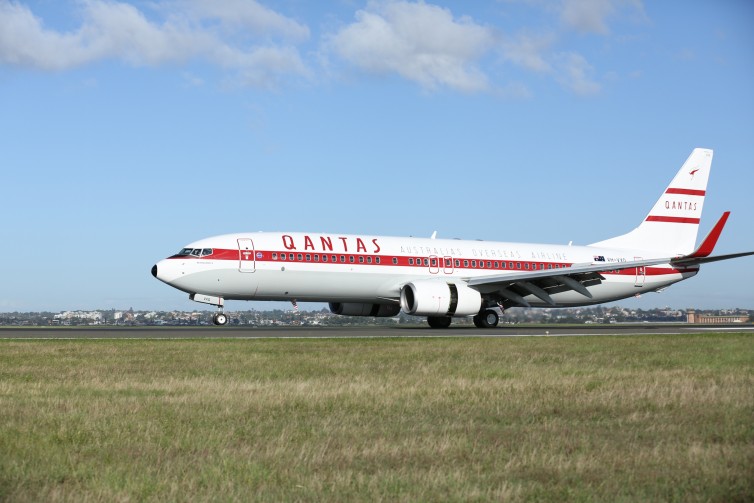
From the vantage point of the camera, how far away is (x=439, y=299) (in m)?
38.9

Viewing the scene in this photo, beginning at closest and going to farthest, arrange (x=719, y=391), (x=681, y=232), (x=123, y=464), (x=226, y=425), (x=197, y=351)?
(x=123, y=464) < (x=226, y=425) < (x=719, y=391) < (x=197, y=351) < (x=681, y=232)

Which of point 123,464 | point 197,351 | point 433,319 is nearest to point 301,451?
point 123,464

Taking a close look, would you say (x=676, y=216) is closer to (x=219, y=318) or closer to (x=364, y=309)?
(x=364, y=309)

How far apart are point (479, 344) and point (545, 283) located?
17051mm

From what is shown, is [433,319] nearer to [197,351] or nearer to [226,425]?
[197,351]

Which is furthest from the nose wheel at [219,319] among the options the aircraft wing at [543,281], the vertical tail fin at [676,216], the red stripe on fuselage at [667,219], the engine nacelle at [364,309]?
the red stripe on fuselage at [667,219]

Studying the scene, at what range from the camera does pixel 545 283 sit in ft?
140

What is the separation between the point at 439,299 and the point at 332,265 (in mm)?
4951

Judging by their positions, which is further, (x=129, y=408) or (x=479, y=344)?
(x=479, y=344)

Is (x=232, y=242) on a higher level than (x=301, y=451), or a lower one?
higher

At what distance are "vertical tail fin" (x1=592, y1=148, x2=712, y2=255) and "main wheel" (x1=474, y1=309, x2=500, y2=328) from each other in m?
10.8

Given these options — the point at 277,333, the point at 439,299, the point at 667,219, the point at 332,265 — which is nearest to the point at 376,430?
the point at 277,333

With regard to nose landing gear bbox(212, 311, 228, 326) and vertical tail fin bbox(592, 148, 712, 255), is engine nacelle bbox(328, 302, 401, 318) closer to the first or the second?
nose landing gear bbox(212, 311, 228, 326)

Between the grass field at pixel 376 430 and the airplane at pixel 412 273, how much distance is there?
729 inches
